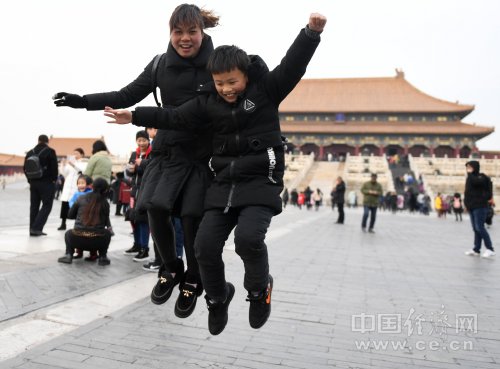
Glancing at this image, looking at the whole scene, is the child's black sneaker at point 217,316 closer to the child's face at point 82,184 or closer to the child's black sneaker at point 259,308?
the child's black sneaker at point 259,308

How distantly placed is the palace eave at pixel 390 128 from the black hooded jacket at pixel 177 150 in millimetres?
47653

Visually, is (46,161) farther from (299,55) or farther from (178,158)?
(299,55)

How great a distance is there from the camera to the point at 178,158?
263 centimetres

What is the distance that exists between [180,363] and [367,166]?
36872mm

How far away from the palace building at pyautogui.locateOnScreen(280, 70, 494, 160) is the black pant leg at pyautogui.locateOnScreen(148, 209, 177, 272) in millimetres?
48443

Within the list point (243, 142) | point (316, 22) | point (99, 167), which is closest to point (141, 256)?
point (99, 167)

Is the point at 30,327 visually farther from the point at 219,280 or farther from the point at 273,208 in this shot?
the point at 273,208

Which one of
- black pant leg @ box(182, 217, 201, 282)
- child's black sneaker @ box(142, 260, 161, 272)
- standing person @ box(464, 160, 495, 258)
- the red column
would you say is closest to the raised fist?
black pant leg @ box(182, 217, 201, 282)

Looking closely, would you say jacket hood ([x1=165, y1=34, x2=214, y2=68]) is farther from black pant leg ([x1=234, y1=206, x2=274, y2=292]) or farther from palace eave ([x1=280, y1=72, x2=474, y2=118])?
palace eave ([x1=280, y1=72, x2=474, y2=118])

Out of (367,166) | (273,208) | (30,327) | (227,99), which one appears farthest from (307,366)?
(367,166)

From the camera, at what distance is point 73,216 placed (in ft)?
19.4

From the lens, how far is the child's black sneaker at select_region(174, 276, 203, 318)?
267 cm

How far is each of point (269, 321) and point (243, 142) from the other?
1.84 m

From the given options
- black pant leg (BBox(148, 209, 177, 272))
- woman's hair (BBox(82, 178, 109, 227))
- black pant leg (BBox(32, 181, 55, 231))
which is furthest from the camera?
black pant leg (BBox(32, 181, 55, 231))
